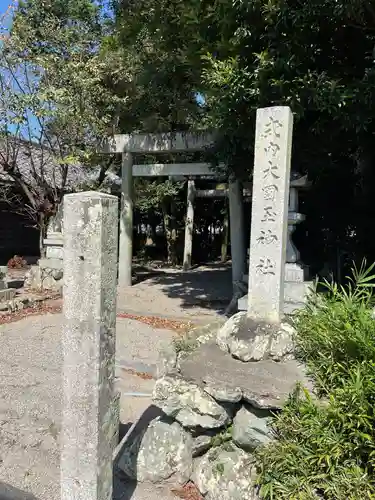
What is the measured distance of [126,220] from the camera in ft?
36.4

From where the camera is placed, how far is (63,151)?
10914mm

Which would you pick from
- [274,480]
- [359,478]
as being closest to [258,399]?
[274,480]

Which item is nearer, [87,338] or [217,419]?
[87,338]

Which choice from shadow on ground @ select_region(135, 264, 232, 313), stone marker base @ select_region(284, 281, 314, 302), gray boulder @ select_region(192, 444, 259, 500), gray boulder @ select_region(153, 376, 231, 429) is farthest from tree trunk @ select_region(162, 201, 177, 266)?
gray boulder @ select_region(192, 444, 259, 500)

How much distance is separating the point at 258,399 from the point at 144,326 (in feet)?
15.1

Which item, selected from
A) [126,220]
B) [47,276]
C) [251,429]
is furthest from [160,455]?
[126,220]

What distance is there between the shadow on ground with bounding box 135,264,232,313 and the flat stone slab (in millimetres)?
4861

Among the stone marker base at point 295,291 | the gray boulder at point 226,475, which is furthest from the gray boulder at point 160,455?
the stone marker base at point 295,291

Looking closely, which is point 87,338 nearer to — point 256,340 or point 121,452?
point 121,452

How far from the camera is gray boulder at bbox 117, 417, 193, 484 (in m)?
3.35

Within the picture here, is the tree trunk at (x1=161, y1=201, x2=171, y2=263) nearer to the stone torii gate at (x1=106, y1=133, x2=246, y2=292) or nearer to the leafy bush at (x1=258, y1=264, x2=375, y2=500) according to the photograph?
the stone torii gate at (x1=106, y1=133, x2=246, y2=292)

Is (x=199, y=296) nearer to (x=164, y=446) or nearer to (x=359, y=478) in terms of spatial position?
(x=164, y=446)

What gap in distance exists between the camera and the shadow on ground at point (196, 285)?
31.2 ft

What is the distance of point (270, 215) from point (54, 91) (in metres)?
7.23
